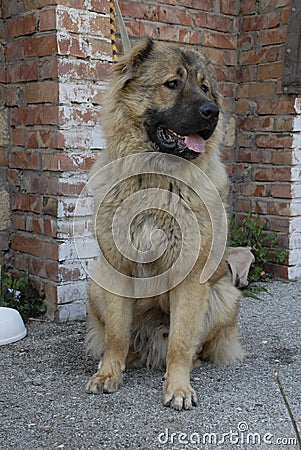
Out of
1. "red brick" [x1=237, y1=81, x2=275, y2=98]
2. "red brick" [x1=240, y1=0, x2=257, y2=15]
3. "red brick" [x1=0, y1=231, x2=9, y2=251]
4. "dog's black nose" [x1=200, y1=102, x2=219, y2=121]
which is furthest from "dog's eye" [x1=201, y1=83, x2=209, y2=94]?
"red brick" [x1=240, y1=0, x2=257, y2=15]

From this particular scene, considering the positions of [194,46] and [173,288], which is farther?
[194,46]

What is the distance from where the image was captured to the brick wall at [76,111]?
3.68m

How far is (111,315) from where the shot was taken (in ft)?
9.36

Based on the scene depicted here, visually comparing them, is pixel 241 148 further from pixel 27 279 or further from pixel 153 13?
pixel 27 279

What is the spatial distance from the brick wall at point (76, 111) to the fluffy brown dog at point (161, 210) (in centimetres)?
84

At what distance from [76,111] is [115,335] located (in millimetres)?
1559

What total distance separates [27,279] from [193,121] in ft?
6.42

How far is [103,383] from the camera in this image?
9.09 ft

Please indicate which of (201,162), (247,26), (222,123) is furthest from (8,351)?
(247,26)

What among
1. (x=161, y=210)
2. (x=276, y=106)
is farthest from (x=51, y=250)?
(x=276, y=106)

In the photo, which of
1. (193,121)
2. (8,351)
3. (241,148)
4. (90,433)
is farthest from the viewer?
(241,148)

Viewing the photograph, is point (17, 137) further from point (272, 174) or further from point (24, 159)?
point (272, 174)

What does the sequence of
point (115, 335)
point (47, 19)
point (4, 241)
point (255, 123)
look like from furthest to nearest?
point (255, 123), point (4, 241), point (47, 19), point (115, 335)

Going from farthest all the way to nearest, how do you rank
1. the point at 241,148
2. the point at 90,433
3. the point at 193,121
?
the point at 241,148, the point at 193,121, the point at 90,433
